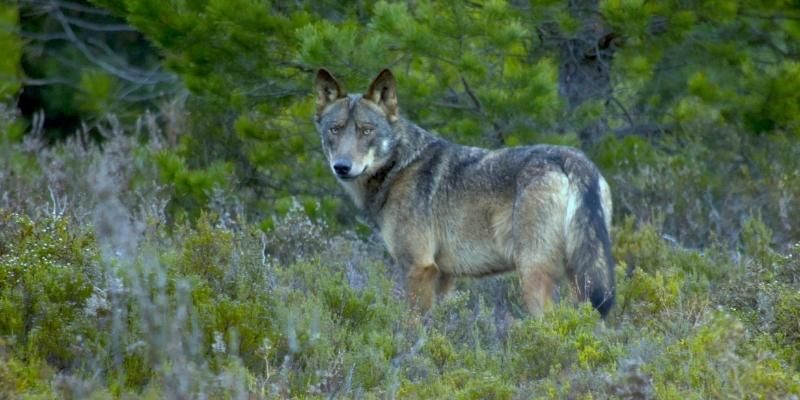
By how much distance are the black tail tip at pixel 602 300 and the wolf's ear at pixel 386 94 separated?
186cm

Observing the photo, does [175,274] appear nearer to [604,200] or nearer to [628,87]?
[604,200]

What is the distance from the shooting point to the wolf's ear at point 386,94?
7109 millimetres

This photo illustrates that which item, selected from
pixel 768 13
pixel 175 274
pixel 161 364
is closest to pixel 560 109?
pixel 768 13

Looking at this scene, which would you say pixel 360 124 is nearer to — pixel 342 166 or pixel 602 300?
pixel 342 166

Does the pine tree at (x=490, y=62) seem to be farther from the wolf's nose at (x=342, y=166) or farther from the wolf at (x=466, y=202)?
the wolf's nose at (x=342, y=166)

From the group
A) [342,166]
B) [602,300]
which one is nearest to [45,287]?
[342,166]

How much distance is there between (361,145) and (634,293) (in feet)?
5.98

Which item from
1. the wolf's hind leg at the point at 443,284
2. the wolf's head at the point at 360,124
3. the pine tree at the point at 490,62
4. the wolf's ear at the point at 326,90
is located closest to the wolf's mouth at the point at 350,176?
the wolf's head at the point at 360,124

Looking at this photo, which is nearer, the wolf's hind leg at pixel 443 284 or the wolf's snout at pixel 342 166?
the wolf's snout at pixel 342 166

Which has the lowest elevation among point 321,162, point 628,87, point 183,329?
point 321,162

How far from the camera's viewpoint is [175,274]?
19.4ft

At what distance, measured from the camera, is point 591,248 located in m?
6.12

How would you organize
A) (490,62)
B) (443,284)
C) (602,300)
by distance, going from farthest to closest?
(490,62), (443,284), (602,300)

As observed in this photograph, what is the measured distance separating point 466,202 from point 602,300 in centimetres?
115
